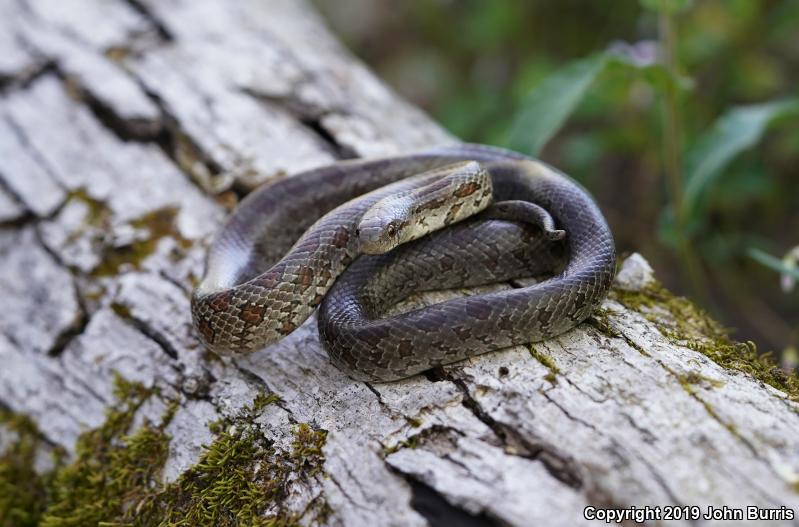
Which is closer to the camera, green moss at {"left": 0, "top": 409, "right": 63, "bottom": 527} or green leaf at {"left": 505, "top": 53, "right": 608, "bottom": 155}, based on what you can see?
green moss at {"left": 0, "top": 409, "right": 63, "bottom": 527}

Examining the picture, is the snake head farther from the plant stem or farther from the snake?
the plant stem

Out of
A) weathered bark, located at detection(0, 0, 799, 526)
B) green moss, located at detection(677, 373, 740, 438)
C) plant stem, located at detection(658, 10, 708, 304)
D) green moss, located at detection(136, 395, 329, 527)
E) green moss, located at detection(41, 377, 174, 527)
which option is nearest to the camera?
weathered bark, located at detection(0, 0, 799, 526)

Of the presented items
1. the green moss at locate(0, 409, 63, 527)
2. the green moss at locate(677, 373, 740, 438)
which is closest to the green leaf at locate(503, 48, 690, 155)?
the green moss at locate(677, 373, 740, 438)

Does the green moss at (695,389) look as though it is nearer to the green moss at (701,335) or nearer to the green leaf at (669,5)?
the green moss at (701,335)

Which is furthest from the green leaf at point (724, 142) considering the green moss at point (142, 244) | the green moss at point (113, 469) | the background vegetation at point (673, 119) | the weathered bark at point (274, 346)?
the green moss at point (113, 469)

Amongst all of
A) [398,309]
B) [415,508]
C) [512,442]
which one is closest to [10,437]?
[398,309]

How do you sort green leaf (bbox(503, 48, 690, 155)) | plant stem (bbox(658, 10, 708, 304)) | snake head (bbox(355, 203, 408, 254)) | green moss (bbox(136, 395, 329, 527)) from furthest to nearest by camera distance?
plant stem (bbox(658, 10, 708, 304)) → green leaf (bbox(503, 48, 690, 155)) → snake head (bbox(355, 203, 408, 254)) → green moss (bbox(136, 395, 329, 527))

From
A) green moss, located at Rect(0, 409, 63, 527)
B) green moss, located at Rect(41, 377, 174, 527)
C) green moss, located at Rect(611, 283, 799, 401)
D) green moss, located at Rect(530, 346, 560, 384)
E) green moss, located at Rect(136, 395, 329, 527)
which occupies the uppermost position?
green moss, located at Rect(611, 283, 799, 401)
